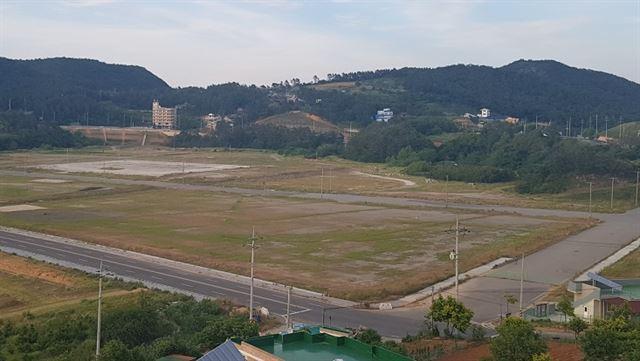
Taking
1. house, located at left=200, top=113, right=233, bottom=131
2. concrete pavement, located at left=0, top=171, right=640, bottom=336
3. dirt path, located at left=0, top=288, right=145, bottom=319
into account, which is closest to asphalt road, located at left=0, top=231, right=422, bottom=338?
concrete pavement, located at left=0, top=171, right=640, bottom=336

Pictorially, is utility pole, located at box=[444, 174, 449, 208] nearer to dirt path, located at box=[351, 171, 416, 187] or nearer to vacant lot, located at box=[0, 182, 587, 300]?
dirt path, located at box=[351, 171, 416, 187]

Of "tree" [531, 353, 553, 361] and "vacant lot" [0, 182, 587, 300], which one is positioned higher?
"tree" [531, 353, 553, 361]

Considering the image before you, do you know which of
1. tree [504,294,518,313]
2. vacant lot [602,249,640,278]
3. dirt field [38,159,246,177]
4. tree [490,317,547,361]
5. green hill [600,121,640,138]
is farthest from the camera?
green hill [600,121,640,138]

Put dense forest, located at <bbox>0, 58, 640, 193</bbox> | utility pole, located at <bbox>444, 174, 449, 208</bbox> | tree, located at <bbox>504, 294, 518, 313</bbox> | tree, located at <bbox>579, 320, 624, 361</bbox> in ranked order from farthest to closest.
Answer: dense forest, located at <bbox>0, 58, 640, 193</bbox>
utility pole, located at <bbox>444, 174, 449, 208</bbox>
tree, located at <bbox>504, 294, 518, 313</bbox>
tree, located at <bbox>579, 320, 624, 361</bbox>

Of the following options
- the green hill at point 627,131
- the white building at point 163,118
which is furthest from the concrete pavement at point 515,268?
the white building at point 163,118

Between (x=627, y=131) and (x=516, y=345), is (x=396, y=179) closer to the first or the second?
(x=627, y=131)
